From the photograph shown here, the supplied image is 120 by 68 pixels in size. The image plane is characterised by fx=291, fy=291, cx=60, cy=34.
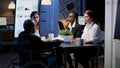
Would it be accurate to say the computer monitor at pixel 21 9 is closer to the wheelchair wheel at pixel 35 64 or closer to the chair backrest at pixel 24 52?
the chair backrest at pixel 24 52

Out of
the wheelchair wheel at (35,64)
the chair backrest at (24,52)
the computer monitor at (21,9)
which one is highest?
the computer monitor at (21,9)

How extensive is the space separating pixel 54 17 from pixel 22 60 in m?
1.57

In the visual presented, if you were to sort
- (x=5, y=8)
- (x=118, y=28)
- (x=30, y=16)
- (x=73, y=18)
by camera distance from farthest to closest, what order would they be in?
1. (x=5, y=8)
2. (x=73, y=18)
3. (x=30, y=16)
4. (x=118, y=28)

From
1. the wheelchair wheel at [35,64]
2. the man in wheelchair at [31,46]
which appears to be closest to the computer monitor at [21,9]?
the man in wheelchair at [31,46]

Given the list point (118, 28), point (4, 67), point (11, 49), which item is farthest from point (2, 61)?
point (118, 28)

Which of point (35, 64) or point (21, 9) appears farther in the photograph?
point (21, 9)

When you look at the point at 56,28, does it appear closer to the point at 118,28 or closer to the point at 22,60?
the point at 22,60

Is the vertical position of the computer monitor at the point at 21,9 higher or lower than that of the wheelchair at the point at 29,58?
higher

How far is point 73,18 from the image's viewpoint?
651cm

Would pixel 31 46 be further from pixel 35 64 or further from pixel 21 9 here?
pixel 21 9

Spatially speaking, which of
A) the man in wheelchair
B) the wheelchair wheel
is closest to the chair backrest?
the man in wheelchair

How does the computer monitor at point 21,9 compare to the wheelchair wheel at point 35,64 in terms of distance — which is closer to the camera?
the wheelchair wheel at point 35,64

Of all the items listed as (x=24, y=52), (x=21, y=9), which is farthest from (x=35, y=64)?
(x=21, y=9)

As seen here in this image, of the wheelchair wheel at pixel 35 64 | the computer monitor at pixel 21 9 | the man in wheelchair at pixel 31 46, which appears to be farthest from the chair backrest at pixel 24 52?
the computer monitor at pixel 21 9
